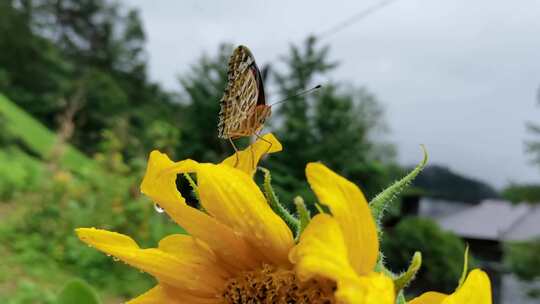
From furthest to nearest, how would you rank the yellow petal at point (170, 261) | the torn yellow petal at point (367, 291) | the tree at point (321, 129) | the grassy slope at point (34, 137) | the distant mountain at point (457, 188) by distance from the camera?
the distant mountain at point (457, 188)
the grassy slope at point (34, 137)
the tree at point (321, 129)
the yellow petal at point (170, 261)
the torn yellow petal at point (367, 291)

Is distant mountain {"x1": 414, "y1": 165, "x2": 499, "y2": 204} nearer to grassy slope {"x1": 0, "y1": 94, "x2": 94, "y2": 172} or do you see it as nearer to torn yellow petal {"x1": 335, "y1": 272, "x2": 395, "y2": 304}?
grassy slope {"x1": 0, "y1": 94, "x2": 94, "y2": 172}

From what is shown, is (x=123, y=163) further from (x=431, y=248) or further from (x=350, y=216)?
(x=350, y=216)

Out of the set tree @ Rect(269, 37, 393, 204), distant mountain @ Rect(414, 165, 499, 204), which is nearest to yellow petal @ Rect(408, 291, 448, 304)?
tree @ Rect(269, 37, 393, 204)

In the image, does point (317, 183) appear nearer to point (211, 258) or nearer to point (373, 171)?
point (211, 258)

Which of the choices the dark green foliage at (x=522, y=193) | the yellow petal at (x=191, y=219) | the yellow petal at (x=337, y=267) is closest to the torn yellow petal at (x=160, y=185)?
the yellow petal at (x=191, y=219)

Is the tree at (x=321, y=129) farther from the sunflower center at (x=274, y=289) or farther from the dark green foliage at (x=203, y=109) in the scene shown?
the sunflower center at (x=274, y=289)

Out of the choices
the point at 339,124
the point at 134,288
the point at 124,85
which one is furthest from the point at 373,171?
the point at 124,85
